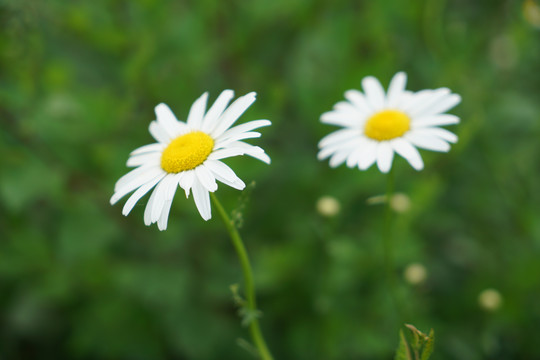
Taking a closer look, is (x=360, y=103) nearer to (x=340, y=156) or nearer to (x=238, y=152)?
(x=340, y=156)

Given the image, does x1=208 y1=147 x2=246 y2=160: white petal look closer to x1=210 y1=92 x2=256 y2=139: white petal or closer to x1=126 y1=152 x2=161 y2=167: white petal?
x1=210 y1=92 x2=256 y2=139: white petal

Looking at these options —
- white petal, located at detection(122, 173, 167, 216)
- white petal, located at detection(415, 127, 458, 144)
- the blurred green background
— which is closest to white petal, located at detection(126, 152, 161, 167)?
white petal, located at detection(122, 173, 167, 216)

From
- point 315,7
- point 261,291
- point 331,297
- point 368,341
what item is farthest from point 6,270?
point 315,7

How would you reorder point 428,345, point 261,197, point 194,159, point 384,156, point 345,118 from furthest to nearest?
point 261,197
point 345,118
point 384,156
point 194,159
point 428,345

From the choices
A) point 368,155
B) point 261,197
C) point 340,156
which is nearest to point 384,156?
point 368,155

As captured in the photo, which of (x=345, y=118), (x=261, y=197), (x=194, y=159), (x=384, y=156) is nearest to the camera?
(x=194, y=159)

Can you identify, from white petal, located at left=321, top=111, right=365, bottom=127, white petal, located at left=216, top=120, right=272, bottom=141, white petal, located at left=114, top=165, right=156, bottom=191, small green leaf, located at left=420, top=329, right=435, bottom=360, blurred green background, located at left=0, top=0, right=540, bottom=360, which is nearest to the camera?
small green leaf, located at left=420, top=329, right=435, bottom=360
